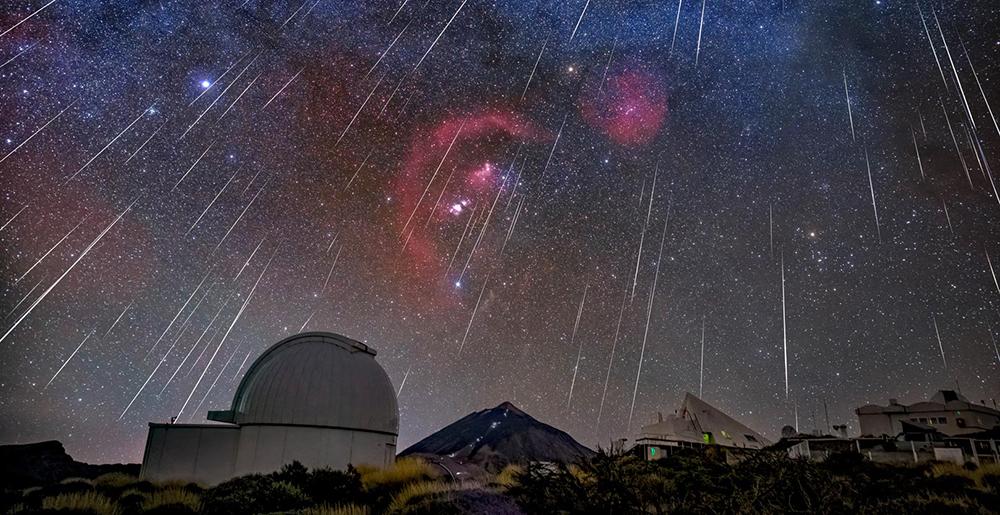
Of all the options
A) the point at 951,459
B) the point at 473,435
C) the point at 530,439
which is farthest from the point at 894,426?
the point at 473,435

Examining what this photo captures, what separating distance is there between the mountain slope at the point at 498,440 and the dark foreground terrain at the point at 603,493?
2594 cm

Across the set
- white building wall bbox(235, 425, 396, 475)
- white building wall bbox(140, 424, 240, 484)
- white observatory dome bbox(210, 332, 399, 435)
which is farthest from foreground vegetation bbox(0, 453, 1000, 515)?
white observatory dome bbox(210, 332, 399, 435)

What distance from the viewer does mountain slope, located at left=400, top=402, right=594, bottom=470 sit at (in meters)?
40.6

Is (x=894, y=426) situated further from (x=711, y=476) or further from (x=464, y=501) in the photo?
(x=464, y=501)

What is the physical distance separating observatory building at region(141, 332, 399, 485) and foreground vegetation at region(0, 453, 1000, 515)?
2.89 metres

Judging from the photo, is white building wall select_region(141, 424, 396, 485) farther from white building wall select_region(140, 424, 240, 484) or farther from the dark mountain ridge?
the dark mountain ridge

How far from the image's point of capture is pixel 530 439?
44.6 metres

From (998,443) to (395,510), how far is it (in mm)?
31150

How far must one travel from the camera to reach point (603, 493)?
8.89 metres

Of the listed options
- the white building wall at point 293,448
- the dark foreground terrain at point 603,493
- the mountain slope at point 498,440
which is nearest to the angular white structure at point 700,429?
the mountain slope at point 498,440

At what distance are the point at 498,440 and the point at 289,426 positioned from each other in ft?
87.6

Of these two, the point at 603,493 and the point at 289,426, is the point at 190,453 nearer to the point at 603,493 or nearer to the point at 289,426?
the point at 289,426

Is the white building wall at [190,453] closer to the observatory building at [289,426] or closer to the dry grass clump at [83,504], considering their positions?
the observatory building at [289,426]

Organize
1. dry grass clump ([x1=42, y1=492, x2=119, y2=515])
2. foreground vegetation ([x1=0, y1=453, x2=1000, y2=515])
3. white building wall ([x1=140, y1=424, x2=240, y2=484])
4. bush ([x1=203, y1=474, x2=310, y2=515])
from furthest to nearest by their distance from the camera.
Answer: white building wall ([x1=140, y1=424, x2=240, y2=484]) → bush ([x1=203, y1=474, x2=310, y2=515]) → dry grass clump ([x1=42, y1=492, x2=119, y2=515]) → foreground vegetation ([x1=0, y1=453, x2=1000, y2=515])
